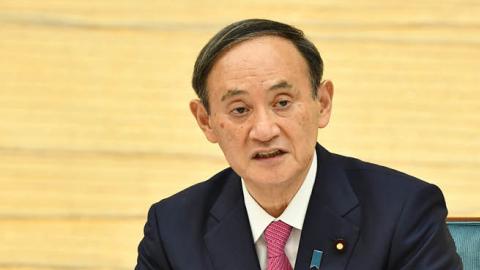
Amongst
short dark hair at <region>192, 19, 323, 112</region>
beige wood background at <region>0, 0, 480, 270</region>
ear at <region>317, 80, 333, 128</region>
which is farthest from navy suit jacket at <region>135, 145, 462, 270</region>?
beige wood background at <region>0, 0, 480, 270</region>

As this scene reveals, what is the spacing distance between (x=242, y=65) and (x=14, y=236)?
53.2 inches

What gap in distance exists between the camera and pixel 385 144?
2701mm

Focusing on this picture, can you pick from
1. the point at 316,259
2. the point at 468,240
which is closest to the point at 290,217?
the point at 316,259

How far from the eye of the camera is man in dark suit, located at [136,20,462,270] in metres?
1.70

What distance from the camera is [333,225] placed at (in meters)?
1.78

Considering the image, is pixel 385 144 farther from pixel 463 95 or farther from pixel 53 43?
pixel 53 43

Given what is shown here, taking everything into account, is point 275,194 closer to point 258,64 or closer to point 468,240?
point 258,64

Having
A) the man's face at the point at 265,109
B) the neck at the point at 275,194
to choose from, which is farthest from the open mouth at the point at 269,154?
the neck at the point at 275,194

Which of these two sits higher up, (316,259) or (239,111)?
(239,111)

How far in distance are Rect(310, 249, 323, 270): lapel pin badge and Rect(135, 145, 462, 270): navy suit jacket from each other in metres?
0.01

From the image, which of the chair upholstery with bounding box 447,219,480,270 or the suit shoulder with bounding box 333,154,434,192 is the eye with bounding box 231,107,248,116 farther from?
the chair upholstery with bounding box 447,219,480,270

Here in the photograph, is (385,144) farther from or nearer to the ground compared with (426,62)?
nearer to the ground

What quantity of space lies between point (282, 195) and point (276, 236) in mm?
83

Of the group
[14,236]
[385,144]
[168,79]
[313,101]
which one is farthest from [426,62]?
[14,236]
